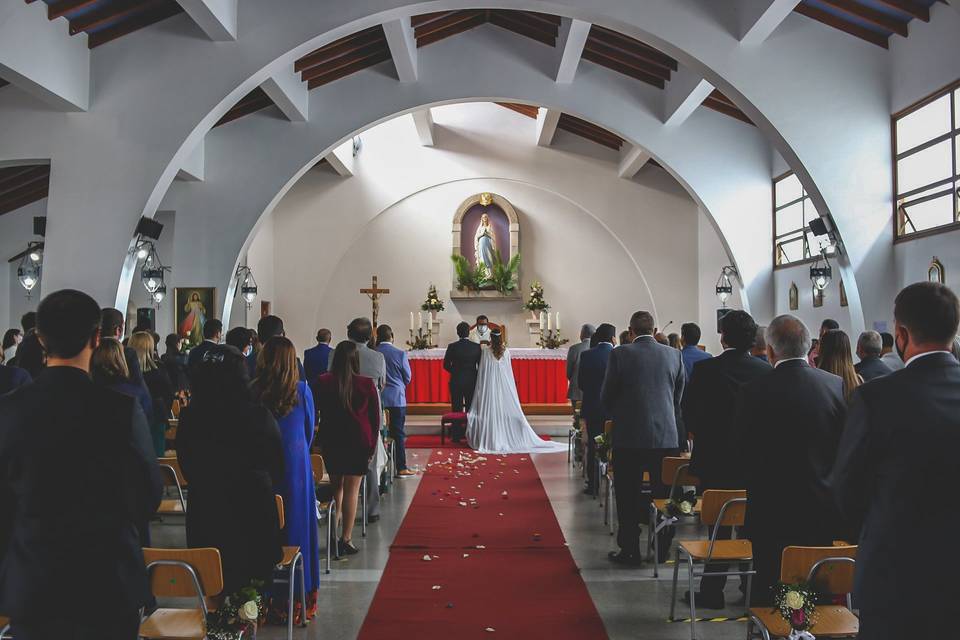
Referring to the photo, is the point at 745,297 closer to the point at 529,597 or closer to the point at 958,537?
the point at 529,597

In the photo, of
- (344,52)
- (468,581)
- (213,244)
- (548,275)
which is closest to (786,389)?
(468,581)

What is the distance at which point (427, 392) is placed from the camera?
13.8 meters

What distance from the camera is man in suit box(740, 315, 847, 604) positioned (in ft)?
11.4

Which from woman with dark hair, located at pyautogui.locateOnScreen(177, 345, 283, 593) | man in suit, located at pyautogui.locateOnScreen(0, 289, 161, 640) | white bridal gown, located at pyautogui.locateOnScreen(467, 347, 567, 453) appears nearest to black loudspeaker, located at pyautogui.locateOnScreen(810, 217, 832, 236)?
white bridal gown, located at pyautogui.locateOnScreen(467, 347, 567, 453)

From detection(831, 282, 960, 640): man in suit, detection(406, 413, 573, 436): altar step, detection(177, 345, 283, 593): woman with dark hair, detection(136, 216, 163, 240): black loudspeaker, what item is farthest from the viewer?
detection(406, 413, 573, 436): altar step

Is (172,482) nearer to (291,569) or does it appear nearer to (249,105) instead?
(291,569)

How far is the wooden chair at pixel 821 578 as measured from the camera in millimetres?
3078

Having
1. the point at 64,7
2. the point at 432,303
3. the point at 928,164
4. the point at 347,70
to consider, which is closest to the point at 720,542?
the point at 928,164

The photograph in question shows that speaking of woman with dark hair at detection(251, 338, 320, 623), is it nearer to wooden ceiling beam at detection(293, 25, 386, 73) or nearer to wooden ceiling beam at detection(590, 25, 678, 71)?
wooden ceiling beam at detection(293, 25, 386, 73)

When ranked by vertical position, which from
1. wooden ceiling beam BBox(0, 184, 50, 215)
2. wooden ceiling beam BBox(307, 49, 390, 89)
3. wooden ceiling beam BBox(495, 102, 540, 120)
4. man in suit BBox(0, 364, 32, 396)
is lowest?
man in suit BBox(0, 364, 32, 396)

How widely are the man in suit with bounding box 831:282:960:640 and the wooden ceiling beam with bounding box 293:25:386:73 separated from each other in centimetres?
982

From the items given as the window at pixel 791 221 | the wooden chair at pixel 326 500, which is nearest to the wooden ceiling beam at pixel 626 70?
the window at pixel 791 221

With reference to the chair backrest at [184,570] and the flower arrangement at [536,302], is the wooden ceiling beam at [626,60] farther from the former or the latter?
the chair backrest at [184,570]

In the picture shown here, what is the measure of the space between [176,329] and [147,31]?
4.58m
